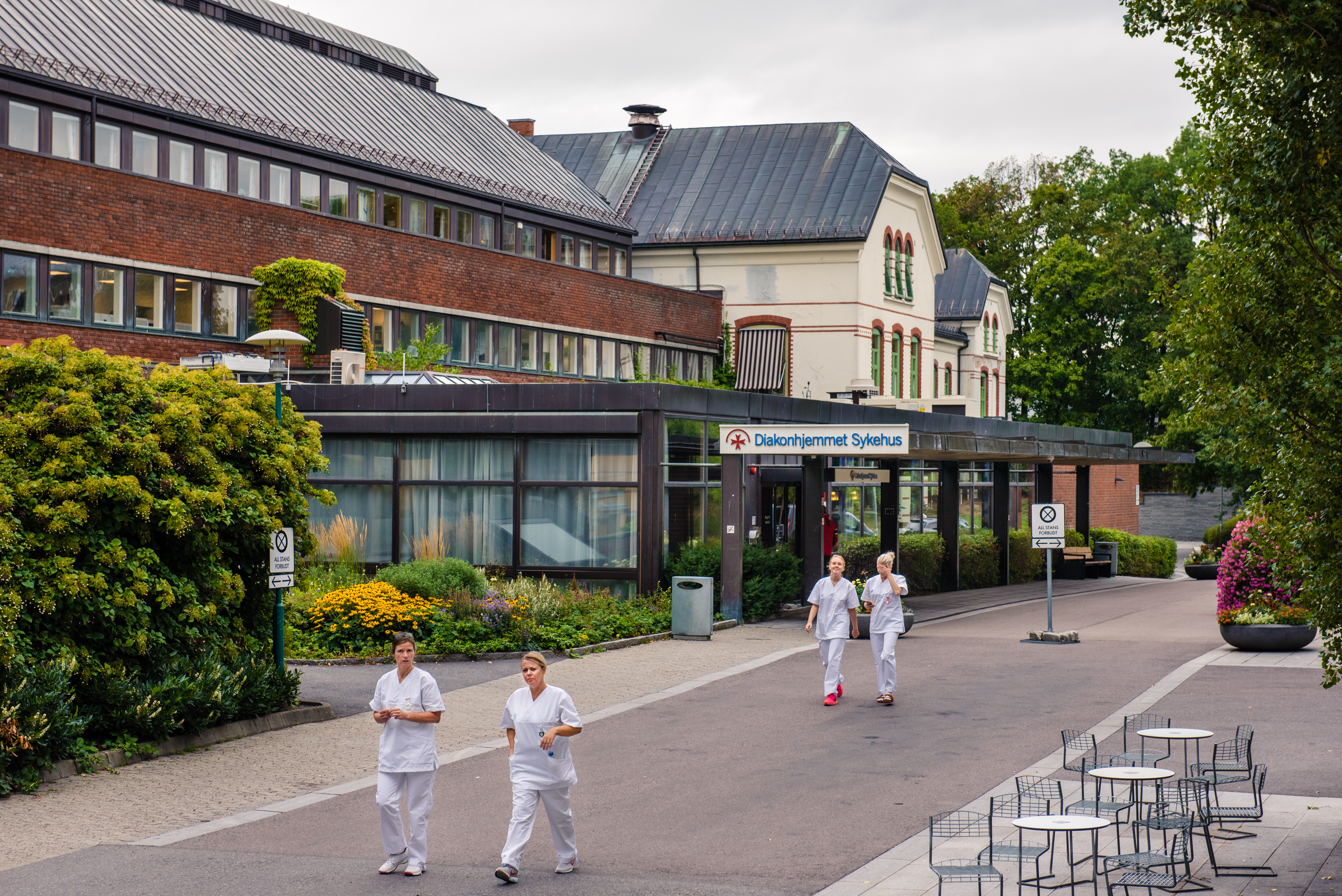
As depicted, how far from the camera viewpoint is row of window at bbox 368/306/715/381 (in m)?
34.0

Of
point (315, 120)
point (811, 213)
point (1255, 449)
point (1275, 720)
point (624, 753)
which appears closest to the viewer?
point (1255, 449)

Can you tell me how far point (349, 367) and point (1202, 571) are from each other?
964 inches

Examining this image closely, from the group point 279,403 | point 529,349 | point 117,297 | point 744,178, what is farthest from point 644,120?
point 279,403

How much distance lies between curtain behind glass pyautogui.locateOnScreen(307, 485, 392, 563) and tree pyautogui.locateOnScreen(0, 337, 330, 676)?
977 centimetres

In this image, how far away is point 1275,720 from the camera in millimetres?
14203

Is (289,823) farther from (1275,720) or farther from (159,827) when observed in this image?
(1275,720)

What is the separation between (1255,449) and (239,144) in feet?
88.5

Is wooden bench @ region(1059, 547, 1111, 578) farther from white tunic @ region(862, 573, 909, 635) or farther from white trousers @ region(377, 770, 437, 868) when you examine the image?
white trousers @ region(377, 770, 437, 868)

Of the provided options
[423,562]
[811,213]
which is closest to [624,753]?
[423,562]

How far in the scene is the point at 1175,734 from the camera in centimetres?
982

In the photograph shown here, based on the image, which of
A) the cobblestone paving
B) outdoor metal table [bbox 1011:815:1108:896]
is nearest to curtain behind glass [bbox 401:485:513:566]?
the cobblestone paving

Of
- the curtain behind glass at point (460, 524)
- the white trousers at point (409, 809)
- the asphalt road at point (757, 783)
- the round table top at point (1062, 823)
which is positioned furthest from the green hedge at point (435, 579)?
the round table top at point (1062, 823)

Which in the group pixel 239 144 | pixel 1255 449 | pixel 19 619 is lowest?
pixel 19 619

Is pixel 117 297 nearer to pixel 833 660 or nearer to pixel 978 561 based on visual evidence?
pixel 833 660
